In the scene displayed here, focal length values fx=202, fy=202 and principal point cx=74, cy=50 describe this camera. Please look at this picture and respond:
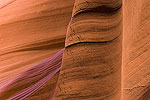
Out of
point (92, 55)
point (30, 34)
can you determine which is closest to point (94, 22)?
point (92, 55)

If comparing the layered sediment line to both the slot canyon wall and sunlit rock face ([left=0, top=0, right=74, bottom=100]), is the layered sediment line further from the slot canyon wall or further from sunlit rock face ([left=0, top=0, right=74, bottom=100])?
sunlit rock face ([left=0, top=0, right=74, bottom=100])

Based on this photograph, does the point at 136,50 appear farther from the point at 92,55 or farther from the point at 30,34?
the point at 30,34

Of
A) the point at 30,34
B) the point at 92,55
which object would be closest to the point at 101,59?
the point at 92,55

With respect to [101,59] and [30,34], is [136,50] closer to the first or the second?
[101,59]

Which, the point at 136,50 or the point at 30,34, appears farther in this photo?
the point at 30,34

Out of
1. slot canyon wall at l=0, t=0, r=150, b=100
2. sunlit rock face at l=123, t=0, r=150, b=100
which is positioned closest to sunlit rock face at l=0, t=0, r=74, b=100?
slot canyon wall at l=0, t=0, r=150, b=100

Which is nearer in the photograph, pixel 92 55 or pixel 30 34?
pixel 92 55

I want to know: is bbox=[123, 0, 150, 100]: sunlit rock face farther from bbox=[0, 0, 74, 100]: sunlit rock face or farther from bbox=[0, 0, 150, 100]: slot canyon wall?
bbox=[0, 0, 74, 100]: sunlit rock face

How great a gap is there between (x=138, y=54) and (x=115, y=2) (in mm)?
83

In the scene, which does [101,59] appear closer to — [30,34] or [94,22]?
[94,22]

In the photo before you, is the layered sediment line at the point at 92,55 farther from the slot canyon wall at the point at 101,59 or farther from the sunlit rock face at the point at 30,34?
the sunlit rock face at the point at 30,34

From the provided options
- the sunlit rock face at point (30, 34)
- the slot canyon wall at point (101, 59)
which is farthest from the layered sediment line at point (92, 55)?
the sunlit rock face at point (30, 34)

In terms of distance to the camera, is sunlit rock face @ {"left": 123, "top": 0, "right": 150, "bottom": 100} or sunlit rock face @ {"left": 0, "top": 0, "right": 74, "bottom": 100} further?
sunlit rock face @ {"left": 0, "top": 0, "right": 74, "bottom": 100}

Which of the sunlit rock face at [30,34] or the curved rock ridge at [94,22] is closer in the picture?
the curved rock ridge at [94,22]
